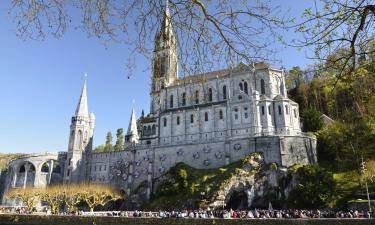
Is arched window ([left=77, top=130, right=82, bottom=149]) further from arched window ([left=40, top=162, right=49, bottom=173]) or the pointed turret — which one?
the pointed turret

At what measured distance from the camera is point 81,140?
→ 68312 millimetres

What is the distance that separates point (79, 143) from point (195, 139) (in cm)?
2914

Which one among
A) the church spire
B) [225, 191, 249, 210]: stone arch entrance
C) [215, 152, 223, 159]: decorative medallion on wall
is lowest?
[225, 191, 249, 210]: stone arch entrance

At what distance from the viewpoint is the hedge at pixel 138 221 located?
24.5 metres

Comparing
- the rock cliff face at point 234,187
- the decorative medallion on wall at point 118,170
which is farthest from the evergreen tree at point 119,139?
the rock cliff face at point 234,187

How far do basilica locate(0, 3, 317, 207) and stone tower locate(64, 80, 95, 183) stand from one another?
203 millimetres

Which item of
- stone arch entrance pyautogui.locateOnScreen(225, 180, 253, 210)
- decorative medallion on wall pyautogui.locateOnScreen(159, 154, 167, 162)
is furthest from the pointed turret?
Answer: stone arch entrance pyautogui.locateOnScreen(225, 180, 253, 210)

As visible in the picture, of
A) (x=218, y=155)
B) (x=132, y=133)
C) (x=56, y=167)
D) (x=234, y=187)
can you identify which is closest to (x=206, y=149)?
(x=218, y=155)

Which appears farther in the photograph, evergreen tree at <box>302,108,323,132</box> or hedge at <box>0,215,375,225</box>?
evergreen tree at <box>302,108,323,132</box>

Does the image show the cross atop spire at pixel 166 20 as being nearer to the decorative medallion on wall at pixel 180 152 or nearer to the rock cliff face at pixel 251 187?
the rock cliff face at pixel 251 187

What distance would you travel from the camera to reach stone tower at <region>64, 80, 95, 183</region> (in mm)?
64875

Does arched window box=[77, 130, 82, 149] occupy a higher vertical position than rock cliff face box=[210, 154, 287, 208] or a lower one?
higher

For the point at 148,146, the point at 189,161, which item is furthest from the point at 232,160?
the point at 148,146

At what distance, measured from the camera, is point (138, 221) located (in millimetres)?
33000
